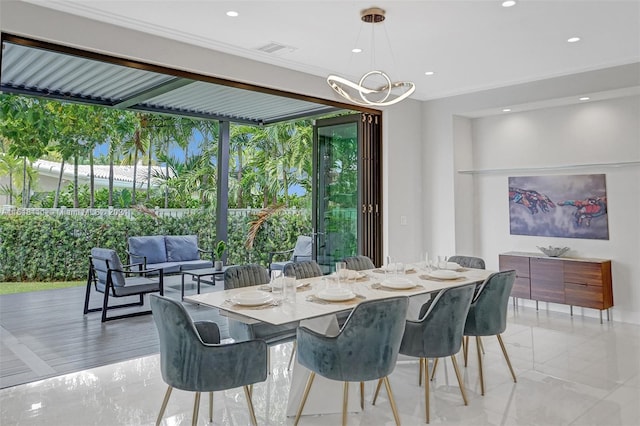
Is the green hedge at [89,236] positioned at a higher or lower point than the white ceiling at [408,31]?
lower

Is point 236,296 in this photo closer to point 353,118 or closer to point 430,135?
point 353,118

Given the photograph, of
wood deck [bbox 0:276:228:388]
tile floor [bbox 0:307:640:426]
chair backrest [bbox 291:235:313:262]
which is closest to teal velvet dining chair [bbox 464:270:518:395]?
tile floor [bbox 0:307:640:426]

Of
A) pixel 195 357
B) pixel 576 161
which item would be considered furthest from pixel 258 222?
pixel 195 357

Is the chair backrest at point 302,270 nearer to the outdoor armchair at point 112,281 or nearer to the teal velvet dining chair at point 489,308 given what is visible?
the teal velvet dining chair at point 489,308

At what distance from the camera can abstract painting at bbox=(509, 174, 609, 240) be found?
5.25 meters

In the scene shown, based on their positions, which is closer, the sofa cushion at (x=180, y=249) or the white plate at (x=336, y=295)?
the white plate at (x=336, y=295)

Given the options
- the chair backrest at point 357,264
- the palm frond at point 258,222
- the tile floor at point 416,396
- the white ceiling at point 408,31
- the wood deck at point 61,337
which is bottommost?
the tile floor at point 416,396

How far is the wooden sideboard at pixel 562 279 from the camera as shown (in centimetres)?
496

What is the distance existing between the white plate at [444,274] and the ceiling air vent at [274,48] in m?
2.53

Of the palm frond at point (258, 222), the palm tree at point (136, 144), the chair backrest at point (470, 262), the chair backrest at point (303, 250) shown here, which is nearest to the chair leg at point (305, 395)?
the chair backrest at point (470, 262)

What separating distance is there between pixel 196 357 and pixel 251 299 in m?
0.49

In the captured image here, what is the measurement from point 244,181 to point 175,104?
3.35 meters

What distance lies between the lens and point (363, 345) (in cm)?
234

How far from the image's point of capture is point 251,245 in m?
9.16
